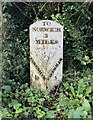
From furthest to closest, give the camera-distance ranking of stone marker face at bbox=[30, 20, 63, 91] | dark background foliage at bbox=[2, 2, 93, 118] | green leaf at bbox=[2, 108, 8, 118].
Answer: dark background foliage at bbox=[2, 2, 93, 118] < stone marker face at bbox=[30, 20, 63, 91] < green leaf at bbox=[2, 108, 8, 118]

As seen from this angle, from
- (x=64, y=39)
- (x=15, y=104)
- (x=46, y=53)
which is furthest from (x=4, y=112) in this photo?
(x=64, y=39)

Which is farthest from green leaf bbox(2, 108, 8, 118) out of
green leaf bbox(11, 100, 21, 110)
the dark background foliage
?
the dark background foliage

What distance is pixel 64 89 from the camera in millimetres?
2879

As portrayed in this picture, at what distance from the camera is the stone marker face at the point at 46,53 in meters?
2.74

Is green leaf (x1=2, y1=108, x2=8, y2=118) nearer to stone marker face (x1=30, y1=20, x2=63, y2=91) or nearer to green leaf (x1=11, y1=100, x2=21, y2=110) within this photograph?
green leaf (x1=11, y1=100, x2=21, y2=110)

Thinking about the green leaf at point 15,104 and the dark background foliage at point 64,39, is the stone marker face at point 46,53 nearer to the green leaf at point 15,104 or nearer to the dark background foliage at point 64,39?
A: the dark background foliage at point 64,39

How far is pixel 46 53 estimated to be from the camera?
110 inches

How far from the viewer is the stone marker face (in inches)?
108

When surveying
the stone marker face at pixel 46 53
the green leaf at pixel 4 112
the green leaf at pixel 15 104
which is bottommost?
the green leaf at pixel 4 112

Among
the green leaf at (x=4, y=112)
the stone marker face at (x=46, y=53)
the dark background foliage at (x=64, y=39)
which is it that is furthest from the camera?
the dark background foliage at (x=64, y=39)

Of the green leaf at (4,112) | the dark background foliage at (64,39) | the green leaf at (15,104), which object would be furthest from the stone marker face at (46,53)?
the green leaf at (4,112)

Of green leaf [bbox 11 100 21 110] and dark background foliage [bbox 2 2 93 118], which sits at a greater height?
dark background foliage [bbox 2 2 93 118]

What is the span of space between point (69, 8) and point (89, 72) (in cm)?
134

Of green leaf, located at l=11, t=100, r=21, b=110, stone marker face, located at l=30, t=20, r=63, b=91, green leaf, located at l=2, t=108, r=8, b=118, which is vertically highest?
stone marker face, located at l=30, t=20, r=63, b=91
